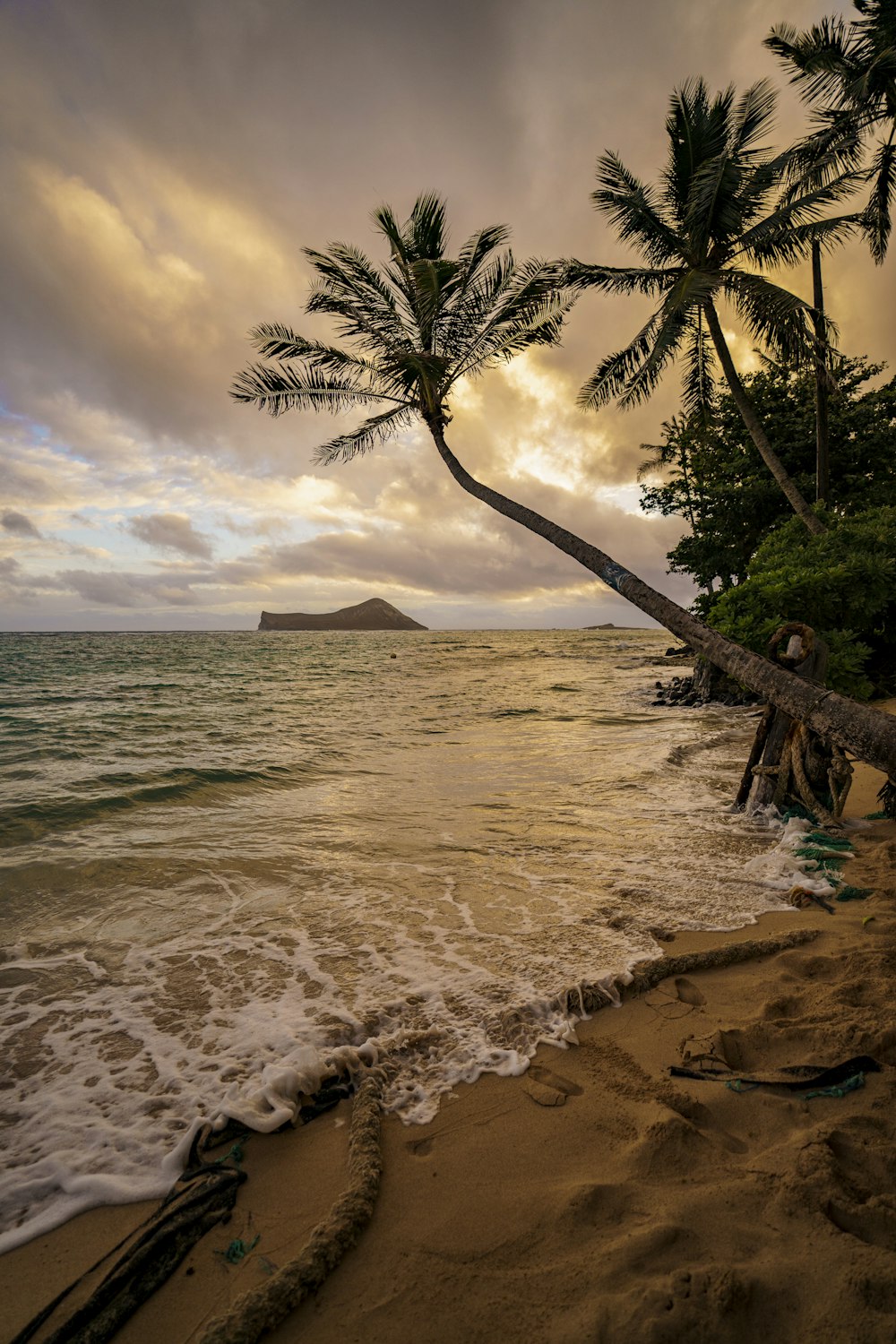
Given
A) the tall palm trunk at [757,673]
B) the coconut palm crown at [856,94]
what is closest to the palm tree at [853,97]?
the coconut palm crown at [856,94]

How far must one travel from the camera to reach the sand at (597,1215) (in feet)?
5.61

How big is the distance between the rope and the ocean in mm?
361

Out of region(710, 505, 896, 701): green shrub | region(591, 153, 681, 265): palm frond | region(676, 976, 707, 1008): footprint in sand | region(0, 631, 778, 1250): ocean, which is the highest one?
region(591, 153, 681, 265): palm frond

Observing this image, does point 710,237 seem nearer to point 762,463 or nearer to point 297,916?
point 762,463

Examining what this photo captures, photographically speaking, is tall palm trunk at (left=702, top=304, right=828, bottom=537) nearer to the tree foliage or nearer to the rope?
the tree foliage

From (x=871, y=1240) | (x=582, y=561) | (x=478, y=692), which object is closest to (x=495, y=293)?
(x=582, y=561)

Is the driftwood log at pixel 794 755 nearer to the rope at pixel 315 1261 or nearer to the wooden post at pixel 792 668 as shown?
the wooden post at pixel 792 668

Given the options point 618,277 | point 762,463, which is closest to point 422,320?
point 618,277

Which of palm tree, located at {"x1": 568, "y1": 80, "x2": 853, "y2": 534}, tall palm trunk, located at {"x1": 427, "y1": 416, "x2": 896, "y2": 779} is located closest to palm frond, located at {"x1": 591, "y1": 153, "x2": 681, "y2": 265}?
palm tree, located at {"x1": 568, "y1": 80, "x2": 853, "y2": 534}

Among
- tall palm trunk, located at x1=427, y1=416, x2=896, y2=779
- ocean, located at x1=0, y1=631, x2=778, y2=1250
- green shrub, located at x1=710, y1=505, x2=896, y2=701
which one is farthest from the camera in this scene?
green shrub, located at x1=710, y1=505, x2=896, y2=701

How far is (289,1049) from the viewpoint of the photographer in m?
3.16

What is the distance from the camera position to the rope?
174 cm

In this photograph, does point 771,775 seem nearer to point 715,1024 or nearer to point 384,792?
point 715,1024

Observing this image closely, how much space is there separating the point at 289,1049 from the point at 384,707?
1693 centimetres
